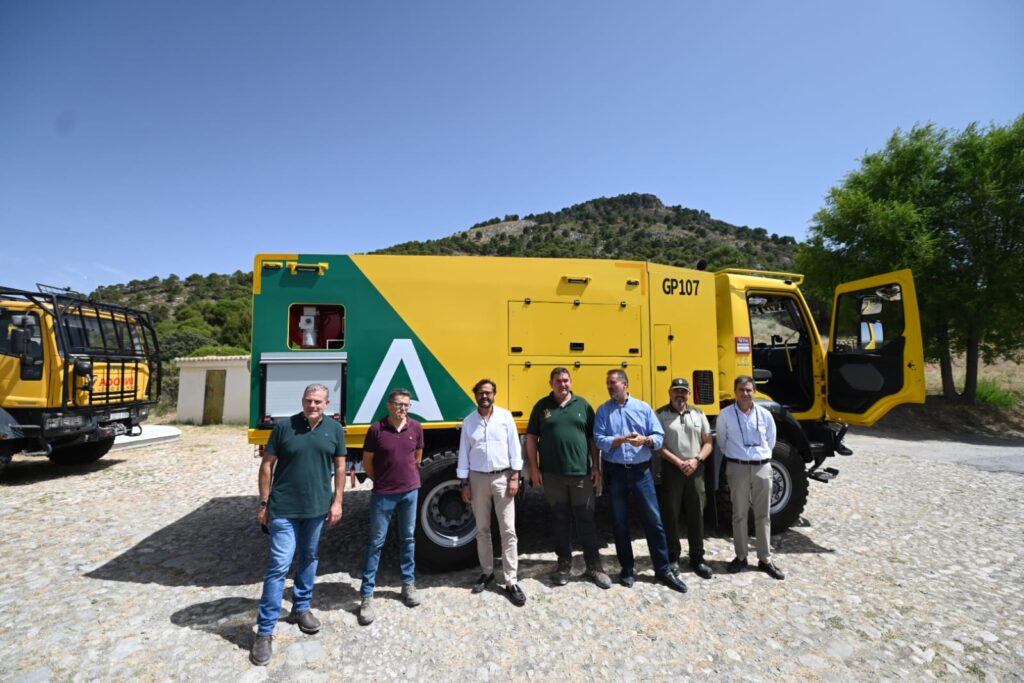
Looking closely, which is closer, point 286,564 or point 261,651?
point 261,651

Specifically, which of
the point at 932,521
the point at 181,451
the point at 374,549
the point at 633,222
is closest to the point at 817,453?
the point at 932,521

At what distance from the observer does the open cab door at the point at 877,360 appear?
5500 millimetres

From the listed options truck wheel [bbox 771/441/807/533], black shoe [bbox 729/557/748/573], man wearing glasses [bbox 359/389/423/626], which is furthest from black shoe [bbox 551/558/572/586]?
truck wheel [bbox 771/441/807/533]

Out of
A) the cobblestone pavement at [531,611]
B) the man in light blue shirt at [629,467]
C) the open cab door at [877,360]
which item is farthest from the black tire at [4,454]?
the open cab door at [877,360]

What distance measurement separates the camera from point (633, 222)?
257 ft

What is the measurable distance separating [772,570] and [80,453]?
1301 cm

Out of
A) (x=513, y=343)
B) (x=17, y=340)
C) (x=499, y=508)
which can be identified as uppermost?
(x=17, y=340)

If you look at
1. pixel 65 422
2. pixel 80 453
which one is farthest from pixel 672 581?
pixel 80 453

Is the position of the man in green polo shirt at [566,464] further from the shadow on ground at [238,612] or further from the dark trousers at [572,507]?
the shadow on ground at [238,612]

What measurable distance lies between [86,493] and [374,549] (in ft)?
22.8

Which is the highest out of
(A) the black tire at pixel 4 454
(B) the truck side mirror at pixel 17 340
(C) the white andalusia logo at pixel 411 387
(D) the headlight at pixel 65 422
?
(B) the truck side mirror at pixel 17 340

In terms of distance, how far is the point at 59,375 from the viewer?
8.47 metres

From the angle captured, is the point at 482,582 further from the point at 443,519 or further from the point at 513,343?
the point at 513,343

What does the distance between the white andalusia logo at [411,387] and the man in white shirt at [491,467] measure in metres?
0.60
